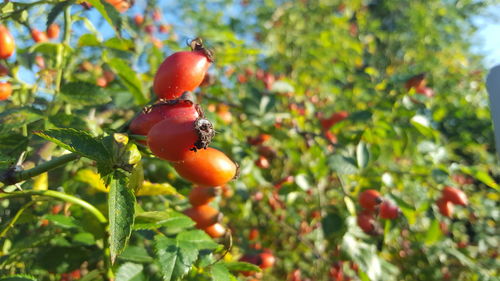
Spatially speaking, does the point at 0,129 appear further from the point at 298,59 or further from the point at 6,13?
the point at 298,59

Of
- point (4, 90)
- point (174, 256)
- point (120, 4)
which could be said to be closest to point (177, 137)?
point (174, 256)

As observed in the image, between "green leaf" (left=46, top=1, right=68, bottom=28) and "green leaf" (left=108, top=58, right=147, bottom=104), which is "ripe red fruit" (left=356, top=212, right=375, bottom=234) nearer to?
"green leaf" (left=108, top=58, right=147, bottom=104)

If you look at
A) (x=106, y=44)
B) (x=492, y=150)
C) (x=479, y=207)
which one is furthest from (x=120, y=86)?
(x=492, y=150)

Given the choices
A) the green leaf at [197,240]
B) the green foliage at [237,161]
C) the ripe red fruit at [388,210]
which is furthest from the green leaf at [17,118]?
the ripe red fruit at [388,210]

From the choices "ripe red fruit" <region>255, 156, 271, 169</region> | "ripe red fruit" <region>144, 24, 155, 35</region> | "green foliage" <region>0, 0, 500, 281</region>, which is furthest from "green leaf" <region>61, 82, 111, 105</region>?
"ripe red fruit" <region>144, 24, 155, 35</region>

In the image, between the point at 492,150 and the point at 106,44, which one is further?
the point at 492,150

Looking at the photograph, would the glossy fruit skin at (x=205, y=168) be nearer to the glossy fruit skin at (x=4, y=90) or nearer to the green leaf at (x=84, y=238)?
the green leaf at (x=84, y=238)

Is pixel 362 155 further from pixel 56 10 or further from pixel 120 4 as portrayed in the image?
pixel 56 10
